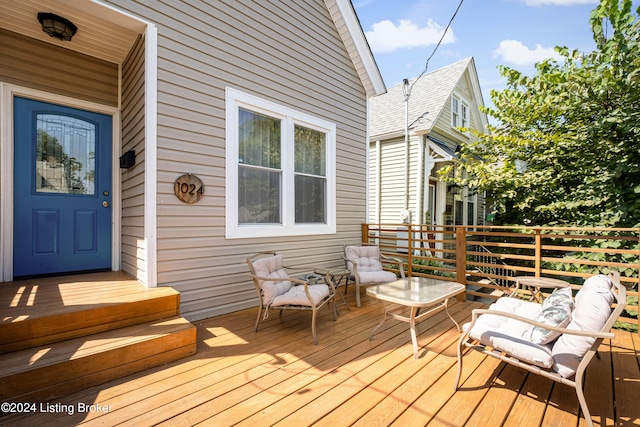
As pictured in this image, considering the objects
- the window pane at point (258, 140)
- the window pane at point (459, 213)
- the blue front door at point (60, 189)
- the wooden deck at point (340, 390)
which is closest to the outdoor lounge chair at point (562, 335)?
the wooden deck at point (340, 390)

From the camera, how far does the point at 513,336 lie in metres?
2.07

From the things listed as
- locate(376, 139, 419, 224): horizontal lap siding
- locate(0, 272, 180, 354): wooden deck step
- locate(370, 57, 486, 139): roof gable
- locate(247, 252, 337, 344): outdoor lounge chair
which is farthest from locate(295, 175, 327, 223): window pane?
locate(370, 57, 486, 139): roof gable

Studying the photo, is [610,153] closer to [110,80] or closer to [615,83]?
[615,83]

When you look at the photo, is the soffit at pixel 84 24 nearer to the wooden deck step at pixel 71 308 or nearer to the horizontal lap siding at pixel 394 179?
the wooden deck step at pixel 71 308

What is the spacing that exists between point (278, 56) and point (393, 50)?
4662mm

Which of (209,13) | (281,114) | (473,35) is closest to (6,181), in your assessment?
(209,13)

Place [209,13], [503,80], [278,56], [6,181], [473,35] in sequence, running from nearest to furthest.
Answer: [6,181] → [209,13] → [278,56] → [473,35] → [503,80]

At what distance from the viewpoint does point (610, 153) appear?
474cm

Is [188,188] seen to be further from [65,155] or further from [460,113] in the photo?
[460,113]

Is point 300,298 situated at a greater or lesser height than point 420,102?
lesser

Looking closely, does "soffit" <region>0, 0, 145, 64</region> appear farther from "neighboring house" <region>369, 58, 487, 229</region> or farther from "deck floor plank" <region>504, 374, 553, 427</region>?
"neighboring house" <region>369, 58, 487, 229</region>

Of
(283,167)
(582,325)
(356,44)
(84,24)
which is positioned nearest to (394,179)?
(356,44)

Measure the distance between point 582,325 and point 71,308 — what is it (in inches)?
148

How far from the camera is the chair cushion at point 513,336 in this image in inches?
73.4
